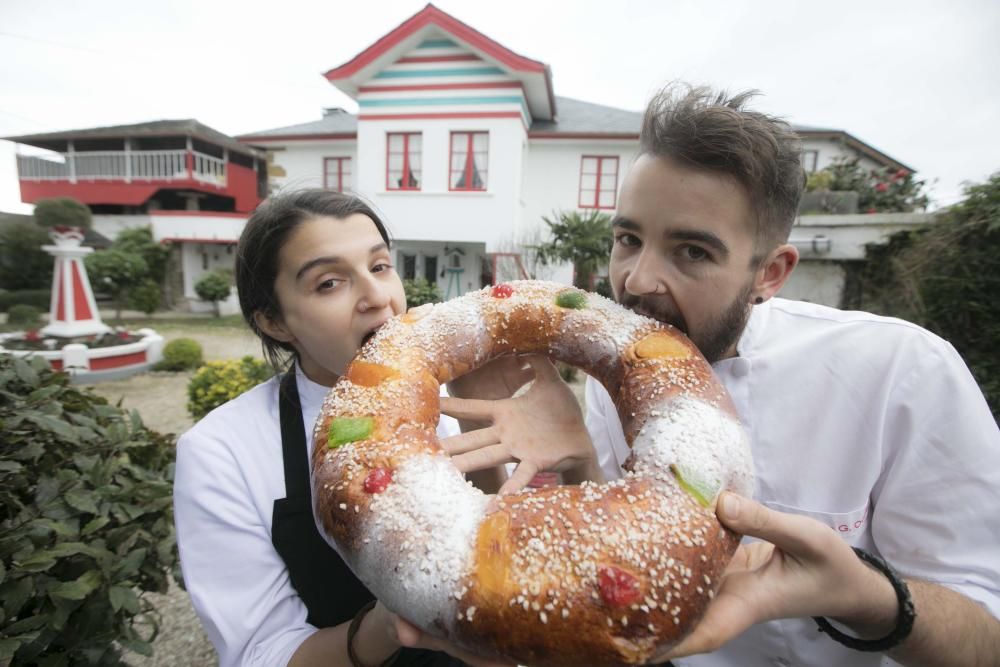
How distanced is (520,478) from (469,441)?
17 centimetres

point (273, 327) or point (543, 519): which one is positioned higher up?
point (273, 327)

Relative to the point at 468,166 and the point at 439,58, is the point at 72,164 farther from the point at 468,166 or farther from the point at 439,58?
the point at 468,166

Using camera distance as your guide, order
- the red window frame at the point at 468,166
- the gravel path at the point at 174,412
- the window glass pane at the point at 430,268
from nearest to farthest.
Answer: the gravel path at the point at 174,412, the red window frame at the point at 468,166, the window glass pane at the point at 430,268

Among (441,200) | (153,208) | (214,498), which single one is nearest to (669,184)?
(214,498)

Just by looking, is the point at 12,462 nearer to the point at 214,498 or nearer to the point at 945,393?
the point at 214,498

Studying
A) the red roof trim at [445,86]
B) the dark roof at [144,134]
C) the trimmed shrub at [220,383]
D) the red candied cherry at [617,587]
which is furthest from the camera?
the dark roof at [144,134]

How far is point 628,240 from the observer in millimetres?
1580

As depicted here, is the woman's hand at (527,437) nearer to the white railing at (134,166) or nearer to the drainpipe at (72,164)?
the white railing at (134,166)

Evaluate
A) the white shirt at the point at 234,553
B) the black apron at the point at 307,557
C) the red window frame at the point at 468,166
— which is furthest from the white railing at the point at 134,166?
the black apron at the point at 307,557

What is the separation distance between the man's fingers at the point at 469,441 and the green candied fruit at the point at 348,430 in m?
0.21

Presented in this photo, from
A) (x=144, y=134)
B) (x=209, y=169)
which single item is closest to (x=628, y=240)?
(x=209, y=169)

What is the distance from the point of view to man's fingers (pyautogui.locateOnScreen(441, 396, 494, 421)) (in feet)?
4.51

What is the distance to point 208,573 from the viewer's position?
1.41 metres

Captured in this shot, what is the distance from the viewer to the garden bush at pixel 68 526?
142cm
